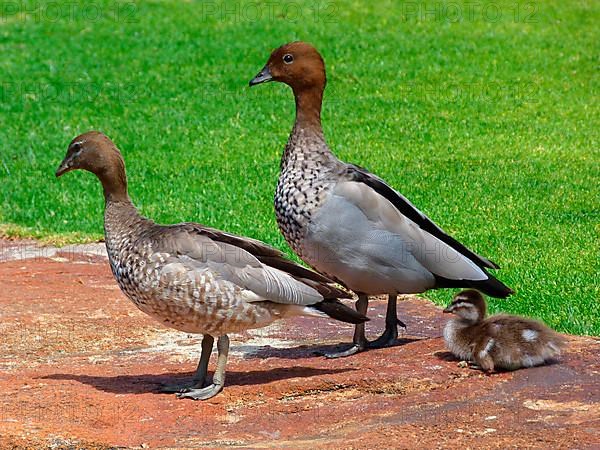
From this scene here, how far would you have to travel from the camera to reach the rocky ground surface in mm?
5410

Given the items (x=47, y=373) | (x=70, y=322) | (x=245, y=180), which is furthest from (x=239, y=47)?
(x=47, y=373)

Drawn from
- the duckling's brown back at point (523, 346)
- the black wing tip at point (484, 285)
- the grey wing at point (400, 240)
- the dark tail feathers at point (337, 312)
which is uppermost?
the grey wing at point (400, 240)

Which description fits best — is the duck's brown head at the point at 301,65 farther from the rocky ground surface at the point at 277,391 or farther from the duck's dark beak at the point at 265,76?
the rocky ground surface at the point at 277,391

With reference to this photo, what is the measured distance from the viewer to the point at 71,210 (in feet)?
38.6

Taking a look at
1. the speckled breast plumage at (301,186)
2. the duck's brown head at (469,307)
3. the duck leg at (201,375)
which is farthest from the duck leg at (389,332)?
the duck leg at (201,375)

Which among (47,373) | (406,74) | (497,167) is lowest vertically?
(47,373)

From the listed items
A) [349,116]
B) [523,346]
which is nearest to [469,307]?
[523,346]

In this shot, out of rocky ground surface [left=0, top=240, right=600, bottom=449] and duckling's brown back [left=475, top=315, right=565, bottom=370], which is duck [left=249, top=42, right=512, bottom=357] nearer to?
rocky ground surface [left=0, top=240, right=600, bottom=449]

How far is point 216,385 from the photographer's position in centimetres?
633

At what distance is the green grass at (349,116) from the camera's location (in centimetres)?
1098

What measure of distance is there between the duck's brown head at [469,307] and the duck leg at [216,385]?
143cm

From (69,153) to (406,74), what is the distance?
431 inches

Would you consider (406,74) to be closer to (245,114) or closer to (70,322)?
(245,114)

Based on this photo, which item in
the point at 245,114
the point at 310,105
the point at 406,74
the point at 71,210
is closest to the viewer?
the point at 310,105
